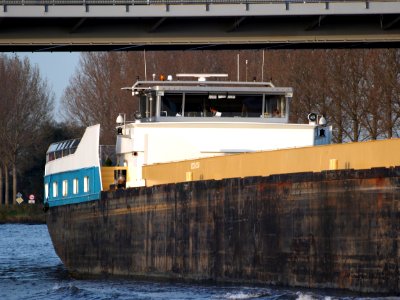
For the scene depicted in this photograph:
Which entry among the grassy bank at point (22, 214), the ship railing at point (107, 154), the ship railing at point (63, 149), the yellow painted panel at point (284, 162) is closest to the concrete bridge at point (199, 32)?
the ship railing at point (63, 149)

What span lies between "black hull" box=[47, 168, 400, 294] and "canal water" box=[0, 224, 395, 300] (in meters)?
0.37

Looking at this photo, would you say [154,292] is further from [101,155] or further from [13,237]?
[13,237]

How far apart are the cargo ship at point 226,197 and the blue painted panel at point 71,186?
0.15ft

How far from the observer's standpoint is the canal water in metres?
26.9

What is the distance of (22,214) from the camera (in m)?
93.6

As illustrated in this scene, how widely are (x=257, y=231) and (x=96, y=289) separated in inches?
200

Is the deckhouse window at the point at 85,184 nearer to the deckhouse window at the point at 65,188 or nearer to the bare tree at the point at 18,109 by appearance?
the deckhouse window at the point at 65,188

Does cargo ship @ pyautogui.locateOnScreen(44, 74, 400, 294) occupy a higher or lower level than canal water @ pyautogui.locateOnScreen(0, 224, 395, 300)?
higher

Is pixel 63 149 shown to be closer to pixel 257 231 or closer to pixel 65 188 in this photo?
pixel 65 188

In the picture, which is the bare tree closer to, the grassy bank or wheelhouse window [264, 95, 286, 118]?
the grassy bank

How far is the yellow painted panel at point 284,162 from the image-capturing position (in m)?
25.7

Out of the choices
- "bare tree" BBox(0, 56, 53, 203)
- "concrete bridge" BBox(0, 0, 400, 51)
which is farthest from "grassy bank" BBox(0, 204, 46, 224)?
"concrete bridge" BBox(0, 0, 400, 51)

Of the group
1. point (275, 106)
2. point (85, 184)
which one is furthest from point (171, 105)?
point (85, 184)

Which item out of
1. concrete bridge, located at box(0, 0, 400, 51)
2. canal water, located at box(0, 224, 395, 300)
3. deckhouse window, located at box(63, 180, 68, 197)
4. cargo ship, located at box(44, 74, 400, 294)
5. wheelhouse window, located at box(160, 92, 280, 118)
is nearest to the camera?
cargo ship, located at box(44, 74, 400, 294)
